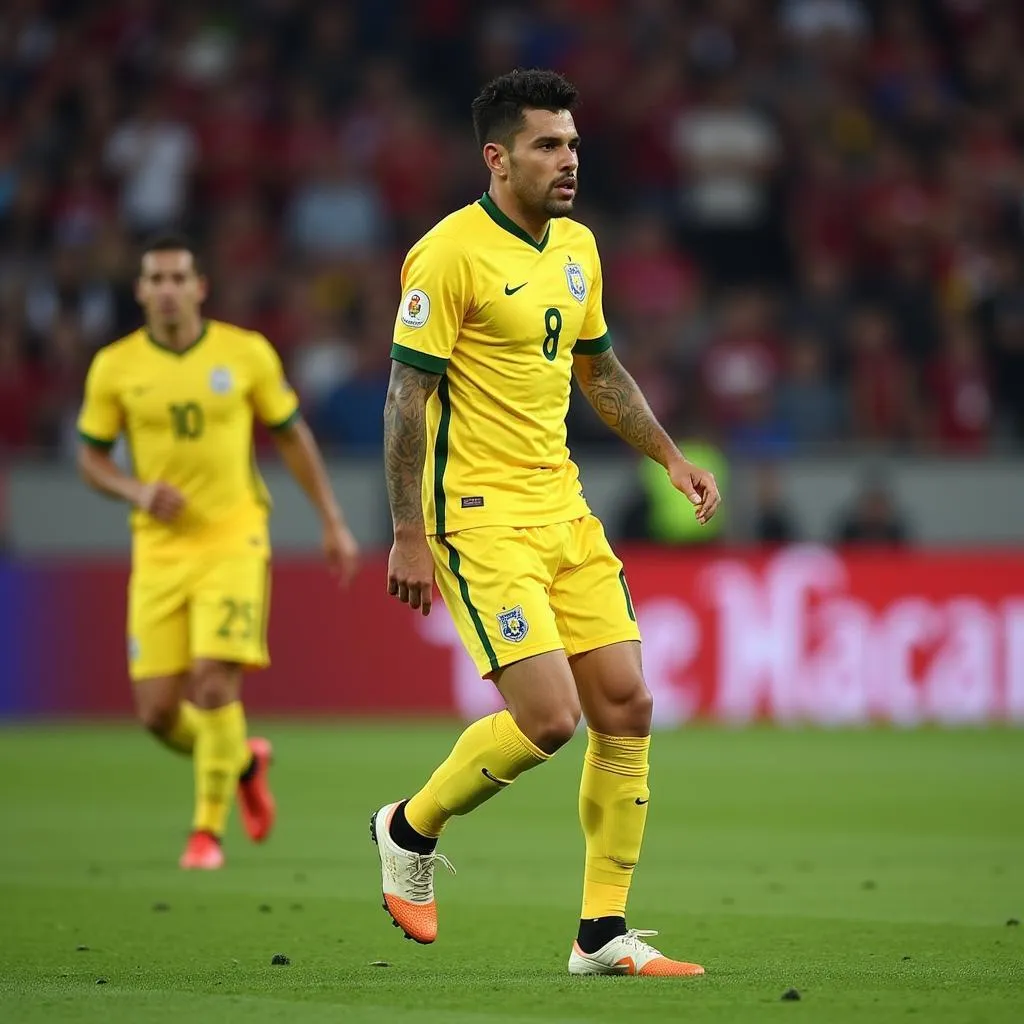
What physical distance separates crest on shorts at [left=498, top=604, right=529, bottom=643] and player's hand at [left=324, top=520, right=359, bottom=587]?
3.86 m

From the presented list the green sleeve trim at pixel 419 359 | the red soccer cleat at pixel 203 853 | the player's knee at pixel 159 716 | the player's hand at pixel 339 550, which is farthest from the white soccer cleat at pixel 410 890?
the player's hand at pixel 339 550

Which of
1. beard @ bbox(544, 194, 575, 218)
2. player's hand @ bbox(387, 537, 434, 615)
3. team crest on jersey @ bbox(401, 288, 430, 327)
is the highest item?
beard @ bbox(544, 194, 575, 218)

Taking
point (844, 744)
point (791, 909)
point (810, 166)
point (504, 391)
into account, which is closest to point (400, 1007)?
point (504, 391)

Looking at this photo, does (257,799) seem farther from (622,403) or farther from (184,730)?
(622,403)

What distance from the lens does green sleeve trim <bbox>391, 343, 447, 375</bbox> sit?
634cm

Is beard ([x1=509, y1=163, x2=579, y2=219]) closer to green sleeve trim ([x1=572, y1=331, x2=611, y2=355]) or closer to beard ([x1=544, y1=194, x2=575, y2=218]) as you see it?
beard ([x1=544, y1=194, x2=575, y2=218])

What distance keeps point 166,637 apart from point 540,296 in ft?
12.9

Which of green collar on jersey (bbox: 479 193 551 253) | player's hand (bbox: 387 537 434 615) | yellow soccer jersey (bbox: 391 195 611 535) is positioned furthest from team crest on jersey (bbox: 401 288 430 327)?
player's hand (bbox: 387 537 434 615)

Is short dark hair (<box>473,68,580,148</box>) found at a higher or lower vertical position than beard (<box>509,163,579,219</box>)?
higher

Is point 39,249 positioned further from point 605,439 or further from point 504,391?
point 504,391

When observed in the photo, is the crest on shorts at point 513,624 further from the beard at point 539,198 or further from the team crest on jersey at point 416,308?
the beard at point 539,198

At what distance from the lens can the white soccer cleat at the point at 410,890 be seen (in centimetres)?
650

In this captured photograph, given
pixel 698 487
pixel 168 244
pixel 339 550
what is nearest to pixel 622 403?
pixel 698 487

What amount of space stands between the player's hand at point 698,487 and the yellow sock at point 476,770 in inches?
33.7
